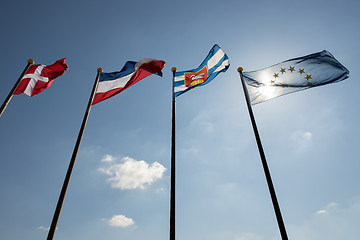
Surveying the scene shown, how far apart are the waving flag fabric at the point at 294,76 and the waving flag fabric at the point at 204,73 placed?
184 centimetres

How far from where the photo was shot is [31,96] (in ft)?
45.6

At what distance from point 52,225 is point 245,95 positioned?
1072cm

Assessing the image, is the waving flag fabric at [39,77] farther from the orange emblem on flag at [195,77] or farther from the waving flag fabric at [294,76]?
the waving flag fabric at [294,76]

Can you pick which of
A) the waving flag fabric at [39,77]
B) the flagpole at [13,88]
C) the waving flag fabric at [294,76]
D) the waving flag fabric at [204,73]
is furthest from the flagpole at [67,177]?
the waving flag fabric at [294,76]

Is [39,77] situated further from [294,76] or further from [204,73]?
[294,76]

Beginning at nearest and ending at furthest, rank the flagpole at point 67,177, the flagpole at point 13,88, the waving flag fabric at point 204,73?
the flagpole at point 67,177 → the flagpole at point 13,88 → the waving flag fabric at point 204,73

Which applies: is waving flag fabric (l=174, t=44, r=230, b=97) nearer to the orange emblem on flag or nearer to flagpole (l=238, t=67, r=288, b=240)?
the orange emblem on flag

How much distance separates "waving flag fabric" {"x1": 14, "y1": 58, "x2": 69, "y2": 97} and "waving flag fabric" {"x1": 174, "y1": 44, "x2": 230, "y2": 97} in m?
7.59

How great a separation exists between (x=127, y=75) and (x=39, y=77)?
542 centimetres

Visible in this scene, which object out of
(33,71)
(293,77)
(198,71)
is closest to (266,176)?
(293,77)

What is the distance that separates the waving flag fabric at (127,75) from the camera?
14.1m

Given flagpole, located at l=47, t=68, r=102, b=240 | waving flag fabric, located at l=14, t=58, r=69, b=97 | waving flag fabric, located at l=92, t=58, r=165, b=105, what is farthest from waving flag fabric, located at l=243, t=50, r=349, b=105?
waving flag fabric, located at l=14, t=58, r=69, b=97

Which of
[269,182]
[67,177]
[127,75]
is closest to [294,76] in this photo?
[269,182]

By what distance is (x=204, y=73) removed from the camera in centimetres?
1512
